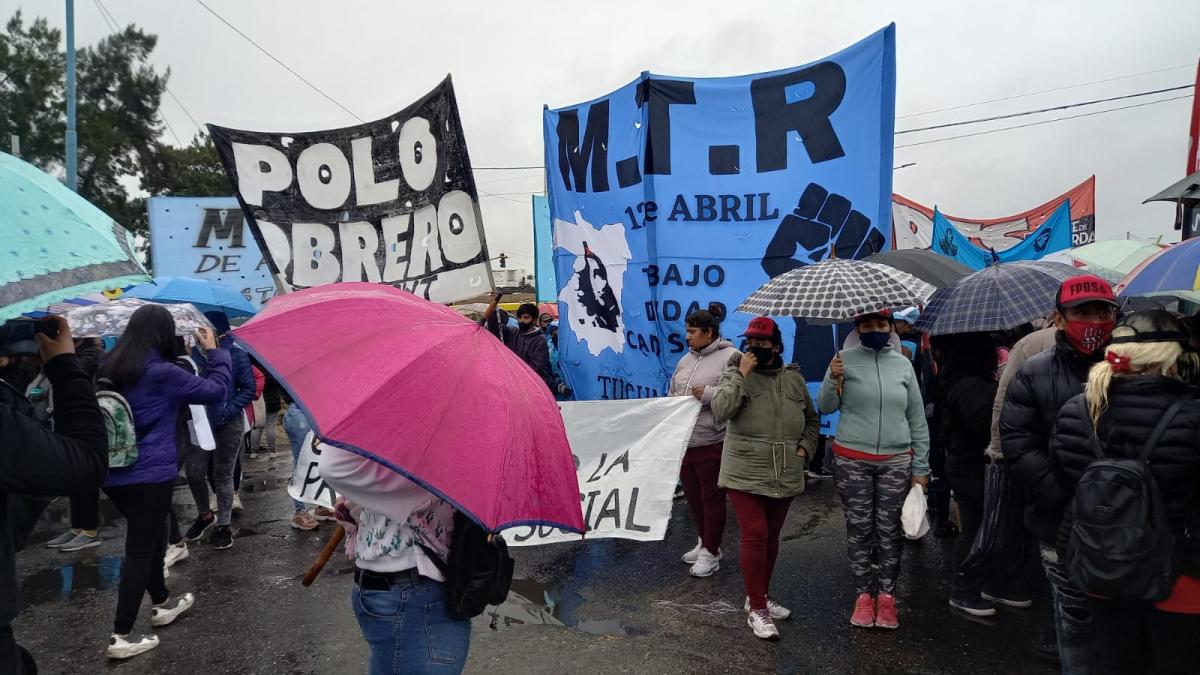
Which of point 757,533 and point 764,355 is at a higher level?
point 764,355

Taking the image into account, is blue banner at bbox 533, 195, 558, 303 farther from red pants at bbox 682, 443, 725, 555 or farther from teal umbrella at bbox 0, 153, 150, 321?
teal umbrella at bbox 0, 153, 150, 321

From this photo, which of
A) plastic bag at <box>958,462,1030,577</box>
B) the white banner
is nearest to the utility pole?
the white banner

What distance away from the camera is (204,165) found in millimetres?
28703

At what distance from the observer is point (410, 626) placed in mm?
2307

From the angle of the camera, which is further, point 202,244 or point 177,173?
point 177,173

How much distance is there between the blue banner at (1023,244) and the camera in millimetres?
11125

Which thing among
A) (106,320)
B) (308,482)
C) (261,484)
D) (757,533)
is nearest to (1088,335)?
(757,533)

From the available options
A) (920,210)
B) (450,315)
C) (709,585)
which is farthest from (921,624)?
(920,210)

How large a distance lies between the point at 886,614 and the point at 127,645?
430 cm

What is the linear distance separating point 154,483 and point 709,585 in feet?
11.4

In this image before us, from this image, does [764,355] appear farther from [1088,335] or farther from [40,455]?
[40,455]

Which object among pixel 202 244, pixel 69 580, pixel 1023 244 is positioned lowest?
pixel 69 580

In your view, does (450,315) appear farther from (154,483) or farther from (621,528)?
(621,528)

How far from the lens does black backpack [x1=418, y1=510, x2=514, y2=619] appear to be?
2.29 m
